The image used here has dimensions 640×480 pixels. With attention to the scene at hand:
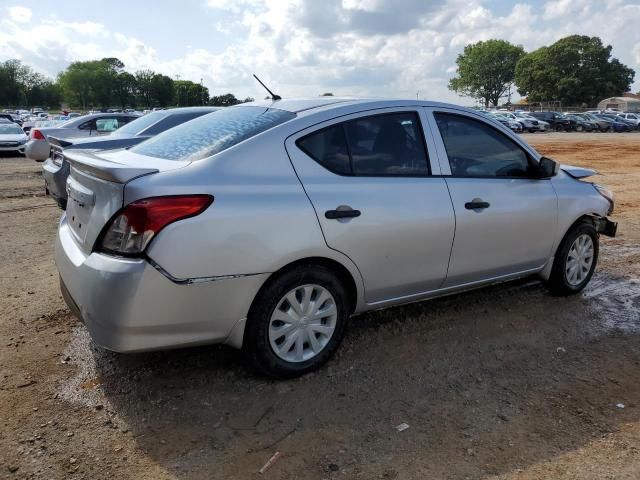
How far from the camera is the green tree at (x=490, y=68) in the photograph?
113m

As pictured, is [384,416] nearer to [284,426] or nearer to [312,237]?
[284,426]

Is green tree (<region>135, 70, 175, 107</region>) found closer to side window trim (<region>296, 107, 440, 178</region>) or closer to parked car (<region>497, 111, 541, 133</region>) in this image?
parked car (<region>497, 111, 541, 133</region>)

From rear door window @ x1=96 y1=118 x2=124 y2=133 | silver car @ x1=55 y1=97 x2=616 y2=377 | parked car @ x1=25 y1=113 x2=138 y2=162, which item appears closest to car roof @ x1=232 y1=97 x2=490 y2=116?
silver car @ x1=55 y1=97 x2=616 y2=377

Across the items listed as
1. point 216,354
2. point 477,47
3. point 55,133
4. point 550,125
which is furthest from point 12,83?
point 216,354

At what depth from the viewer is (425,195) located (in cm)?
368

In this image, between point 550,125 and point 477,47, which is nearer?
point 550,125

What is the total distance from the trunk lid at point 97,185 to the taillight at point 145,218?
92 millimetres

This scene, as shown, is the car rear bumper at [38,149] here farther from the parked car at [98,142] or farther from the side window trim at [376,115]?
Result: the side window trim at [376,115]

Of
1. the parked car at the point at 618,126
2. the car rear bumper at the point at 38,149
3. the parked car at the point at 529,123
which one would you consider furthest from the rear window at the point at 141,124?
the parked car at the point at 618,126

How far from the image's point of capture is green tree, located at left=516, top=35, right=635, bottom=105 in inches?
3691

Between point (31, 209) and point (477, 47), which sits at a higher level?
point (477, 47)

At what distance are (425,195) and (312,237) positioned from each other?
3.09 feet

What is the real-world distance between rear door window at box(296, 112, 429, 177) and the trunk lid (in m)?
0.84

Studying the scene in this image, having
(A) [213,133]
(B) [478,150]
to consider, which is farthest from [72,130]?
(B) [478,150]
